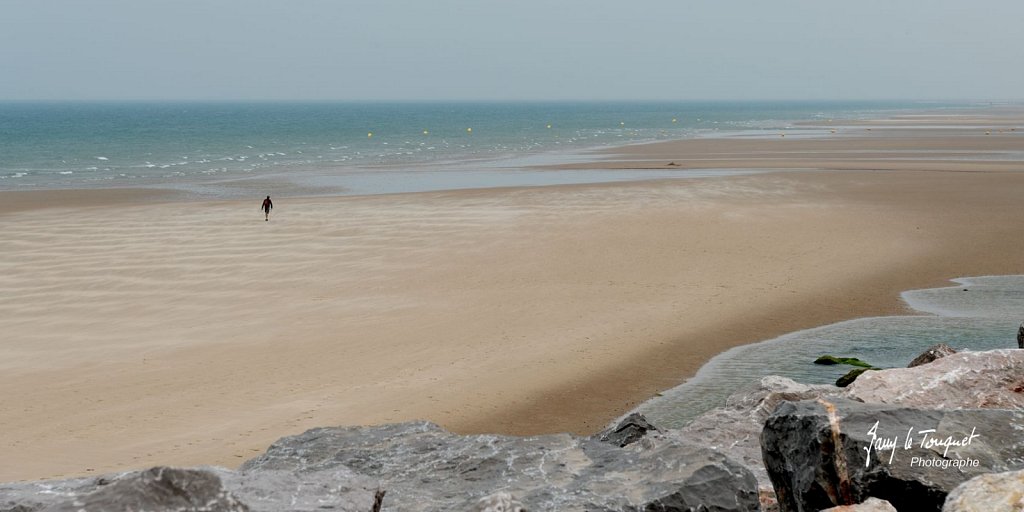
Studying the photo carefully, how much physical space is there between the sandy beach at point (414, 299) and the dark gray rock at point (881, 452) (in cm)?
546

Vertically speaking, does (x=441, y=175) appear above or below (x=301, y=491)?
below

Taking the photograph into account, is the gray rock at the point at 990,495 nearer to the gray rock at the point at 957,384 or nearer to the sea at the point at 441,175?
the gray rock at the point at 957,384

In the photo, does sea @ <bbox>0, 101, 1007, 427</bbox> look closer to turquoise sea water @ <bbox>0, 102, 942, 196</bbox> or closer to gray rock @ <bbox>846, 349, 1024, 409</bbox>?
turquoise sea water @ <bbox>0, 102, 942, 196</bbox>

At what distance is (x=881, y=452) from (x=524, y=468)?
2164 mm

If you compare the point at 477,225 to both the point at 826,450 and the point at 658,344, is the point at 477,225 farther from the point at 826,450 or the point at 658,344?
the point at 826,450

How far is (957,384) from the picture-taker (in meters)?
8.34

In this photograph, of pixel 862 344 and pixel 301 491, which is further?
pixel 862 344

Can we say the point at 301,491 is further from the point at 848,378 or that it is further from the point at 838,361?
the point at 838,361

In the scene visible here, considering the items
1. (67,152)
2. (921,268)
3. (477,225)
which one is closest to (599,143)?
(67,152)

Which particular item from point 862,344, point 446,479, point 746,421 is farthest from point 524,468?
point 862,344

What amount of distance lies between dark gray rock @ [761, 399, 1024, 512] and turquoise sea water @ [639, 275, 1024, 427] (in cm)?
522

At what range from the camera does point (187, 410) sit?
12156 millimetres

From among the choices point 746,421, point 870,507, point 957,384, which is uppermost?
point 870,507

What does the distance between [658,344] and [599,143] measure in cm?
6409
